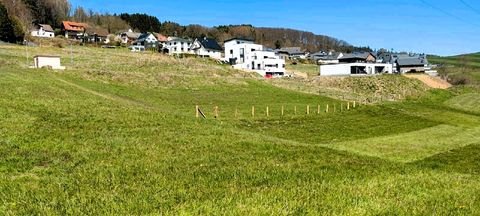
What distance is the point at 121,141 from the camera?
808 inches

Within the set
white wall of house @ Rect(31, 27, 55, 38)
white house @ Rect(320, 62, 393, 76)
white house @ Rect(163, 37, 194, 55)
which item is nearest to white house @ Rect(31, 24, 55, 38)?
white wall of house @ Rect(31, 27, 55, 38)

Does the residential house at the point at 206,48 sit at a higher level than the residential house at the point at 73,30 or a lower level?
lower

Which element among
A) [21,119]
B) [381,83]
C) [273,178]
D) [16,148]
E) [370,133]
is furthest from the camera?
[381,83]

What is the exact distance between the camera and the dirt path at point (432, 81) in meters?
120

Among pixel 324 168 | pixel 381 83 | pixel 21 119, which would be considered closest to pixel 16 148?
pixel 21 119

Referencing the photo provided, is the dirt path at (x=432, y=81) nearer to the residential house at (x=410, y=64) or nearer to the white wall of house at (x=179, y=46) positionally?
the residential house at (x=410, y=64)

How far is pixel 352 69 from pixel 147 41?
88.1m

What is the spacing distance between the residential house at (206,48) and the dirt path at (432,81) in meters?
71.8

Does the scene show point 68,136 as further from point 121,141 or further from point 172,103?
point 172,103

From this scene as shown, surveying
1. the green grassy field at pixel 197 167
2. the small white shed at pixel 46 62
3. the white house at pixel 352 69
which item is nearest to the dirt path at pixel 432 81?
the white house at pixel 352 69

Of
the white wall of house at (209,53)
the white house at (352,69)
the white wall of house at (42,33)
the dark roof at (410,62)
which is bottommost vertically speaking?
the white house at (352,69)

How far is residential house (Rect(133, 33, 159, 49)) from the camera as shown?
610ft

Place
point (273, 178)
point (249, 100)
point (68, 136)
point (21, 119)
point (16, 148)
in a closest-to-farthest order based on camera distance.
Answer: point (273, 178) → point (16, 148) → point (68, 136) → point (21, 119) → point (249, 100)

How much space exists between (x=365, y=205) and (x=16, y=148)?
42.1ft
